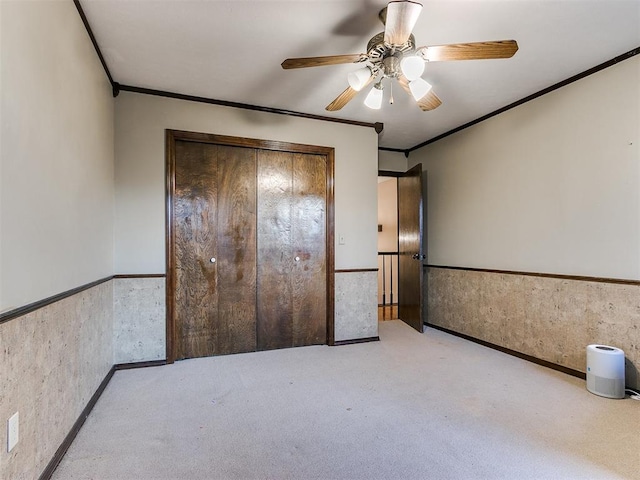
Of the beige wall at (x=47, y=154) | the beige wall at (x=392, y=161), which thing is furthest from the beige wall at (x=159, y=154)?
the beige wall at (x=392, y=161)

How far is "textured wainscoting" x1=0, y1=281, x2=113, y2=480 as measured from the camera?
127 cm

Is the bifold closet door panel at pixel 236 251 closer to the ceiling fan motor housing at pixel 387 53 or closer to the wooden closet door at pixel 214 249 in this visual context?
the wooden closet door at pixel 214 249

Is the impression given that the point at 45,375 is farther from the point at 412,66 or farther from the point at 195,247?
the point at 412,66

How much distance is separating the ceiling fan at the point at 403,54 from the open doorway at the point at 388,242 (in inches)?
160

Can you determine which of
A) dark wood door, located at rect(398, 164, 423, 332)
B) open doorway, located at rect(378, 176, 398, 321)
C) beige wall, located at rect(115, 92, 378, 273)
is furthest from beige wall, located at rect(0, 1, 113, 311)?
open doorway, located at rect(378, 176, 398, 321)

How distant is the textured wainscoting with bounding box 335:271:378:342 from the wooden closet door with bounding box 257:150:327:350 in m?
0.17

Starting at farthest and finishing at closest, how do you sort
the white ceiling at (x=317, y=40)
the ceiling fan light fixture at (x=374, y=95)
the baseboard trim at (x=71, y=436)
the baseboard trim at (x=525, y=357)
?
the baseboard trim at (x=525, y=357)
the ceiling fan light fixture at (x=374, y=95)
the white ceiling at (x=317, y=40)
the baseboard trim at (x=71, y=436)

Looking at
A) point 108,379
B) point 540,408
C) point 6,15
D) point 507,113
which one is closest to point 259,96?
point 6,15

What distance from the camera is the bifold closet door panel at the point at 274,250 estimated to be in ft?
11.5

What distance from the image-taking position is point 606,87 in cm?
264

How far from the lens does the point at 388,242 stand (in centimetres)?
688

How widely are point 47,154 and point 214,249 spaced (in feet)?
5.94

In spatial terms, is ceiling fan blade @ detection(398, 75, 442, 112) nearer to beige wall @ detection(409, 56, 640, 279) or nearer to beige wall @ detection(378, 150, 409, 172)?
beige wall @ detection(409, 56, 640, 279)

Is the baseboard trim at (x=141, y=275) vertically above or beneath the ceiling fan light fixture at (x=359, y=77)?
beneath
